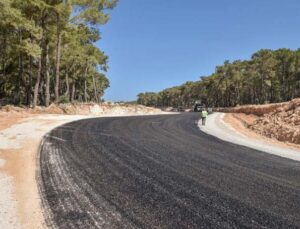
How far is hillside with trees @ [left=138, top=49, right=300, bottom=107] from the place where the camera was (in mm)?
82000

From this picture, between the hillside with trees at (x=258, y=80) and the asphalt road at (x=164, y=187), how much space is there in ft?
240

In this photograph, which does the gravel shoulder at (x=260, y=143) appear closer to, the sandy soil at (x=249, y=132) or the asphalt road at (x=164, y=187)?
the sandy soil at (x=249, y=132)

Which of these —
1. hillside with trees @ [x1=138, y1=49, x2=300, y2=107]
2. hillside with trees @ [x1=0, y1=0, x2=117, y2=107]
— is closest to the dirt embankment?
hillside with trees @ [x1=0, y1=0, x2=117, y2=107]

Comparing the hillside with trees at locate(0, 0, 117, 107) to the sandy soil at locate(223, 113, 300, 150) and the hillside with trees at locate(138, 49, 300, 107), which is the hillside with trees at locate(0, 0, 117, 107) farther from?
the hillside with trees at locate(138, 49, 300, 107)

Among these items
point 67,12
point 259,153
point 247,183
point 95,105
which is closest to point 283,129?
point 259,153

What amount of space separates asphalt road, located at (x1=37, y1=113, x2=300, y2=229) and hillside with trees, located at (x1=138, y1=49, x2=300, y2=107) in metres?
73.1

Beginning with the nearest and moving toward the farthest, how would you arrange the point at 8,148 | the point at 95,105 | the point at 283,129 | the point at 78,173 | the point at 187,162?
the point at 78,173 < the point at 187,162 < the point at 8,148 < the point at 283,129 < the point at 95,105

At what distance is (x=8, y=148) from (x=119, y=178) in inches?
235

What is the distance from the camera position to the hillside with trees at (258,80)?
82.0m

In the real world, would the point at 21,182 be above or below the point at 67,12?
below

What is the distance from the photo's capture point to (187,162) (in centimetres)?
1071

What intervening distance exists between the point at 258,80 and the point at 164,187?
82050 millimetres

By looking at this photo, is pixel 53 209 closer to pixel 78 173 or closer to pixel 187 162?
pixel 78 173

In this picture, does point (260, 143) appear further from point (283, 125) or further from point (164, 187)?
point (164, 187)
